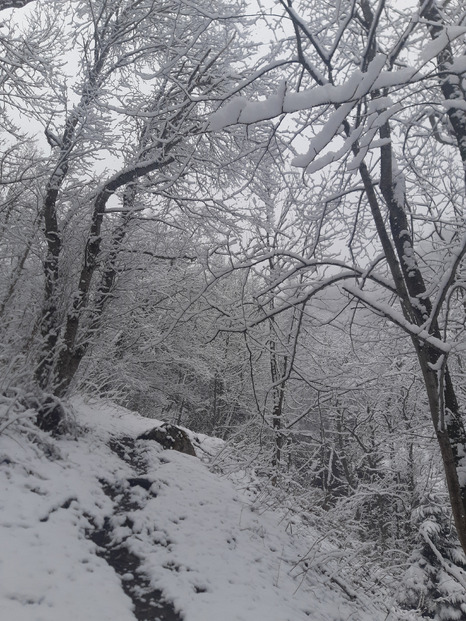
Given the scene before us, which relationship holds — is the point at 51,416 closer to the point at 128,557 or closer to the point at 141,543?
the point at 141,543

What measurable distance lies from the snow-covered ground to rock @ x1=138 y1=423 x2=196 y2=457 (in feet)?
2.20

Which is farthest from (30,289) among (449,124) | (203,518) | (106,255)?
(449,124)

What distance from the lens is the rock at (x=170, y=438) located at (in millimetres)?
7867

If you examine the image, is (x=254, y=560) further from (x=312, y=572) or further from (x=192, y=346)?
(x=192, y=346)

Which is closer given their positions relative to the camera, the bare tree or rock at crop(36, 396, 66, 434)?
the bare tree

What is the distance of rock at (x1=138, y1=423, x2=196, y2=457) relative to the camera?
7867 millimetres

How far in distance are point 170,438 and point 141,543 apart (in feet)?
11.6

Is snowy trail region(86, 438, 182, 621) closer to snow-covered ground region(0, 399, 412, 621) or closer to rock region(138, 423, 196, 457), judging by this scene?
snow-covered ground region(0, 399, 412, 621)

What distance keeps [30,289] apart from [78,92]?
322cm

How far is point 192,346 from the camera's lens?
51.5 feet

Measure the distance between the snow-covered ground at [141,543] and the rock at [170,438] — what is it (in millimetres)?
671

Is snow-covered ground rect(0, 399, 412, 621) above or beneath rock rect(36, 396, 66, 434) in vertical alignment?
beneath

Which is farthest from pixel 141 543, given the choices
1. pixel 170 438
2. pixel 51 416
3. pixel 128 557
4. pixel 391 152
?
pixel 391 152

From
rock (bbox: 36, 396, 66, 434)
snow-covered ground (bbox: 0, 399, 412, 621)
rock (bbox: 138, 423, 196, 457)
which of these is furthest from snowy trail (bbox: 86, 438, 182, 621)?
rock (bbox: 138, 423, 196, 457)
